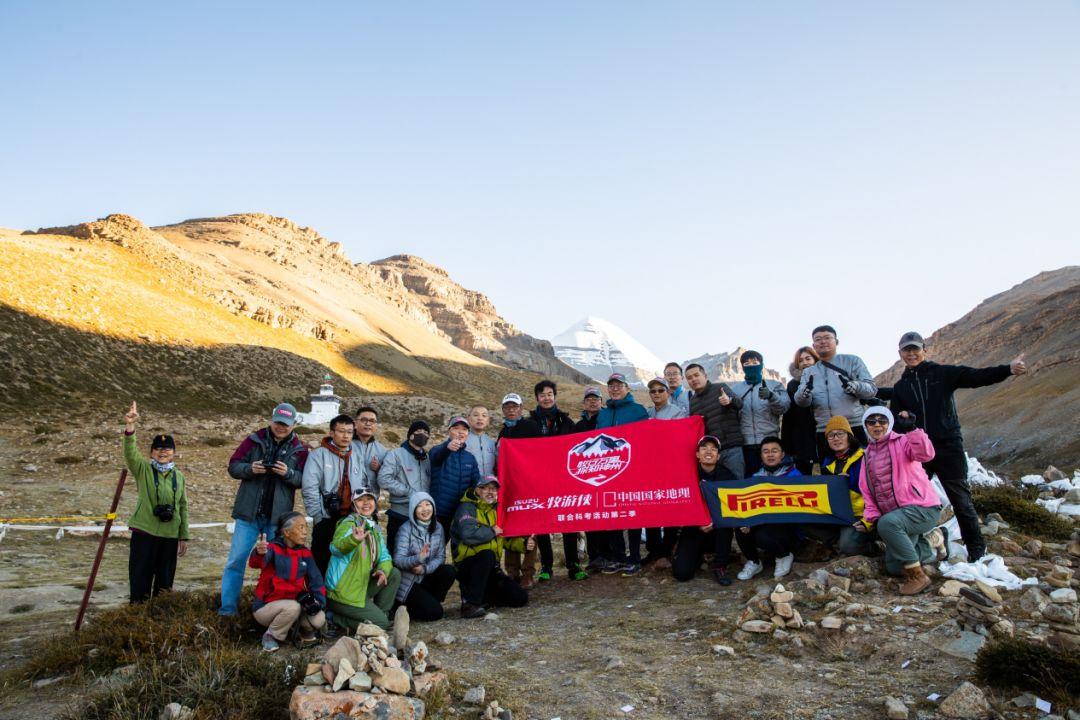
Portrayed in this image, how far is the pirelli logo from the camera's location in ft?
27.5

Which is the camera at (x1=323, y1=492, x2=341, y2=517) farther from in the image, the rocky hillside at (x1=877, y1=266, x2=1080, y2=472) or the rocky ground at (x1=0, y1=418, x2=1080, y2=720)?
the rocky hillside at (x1=877, y1=266, x2=1080, y2=472)

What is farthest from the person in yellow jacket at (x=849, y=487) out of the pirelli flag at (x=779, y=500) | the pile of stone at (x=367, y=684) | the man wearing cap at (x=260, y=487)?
Result: the man wearing cap at (x=260, y=487)

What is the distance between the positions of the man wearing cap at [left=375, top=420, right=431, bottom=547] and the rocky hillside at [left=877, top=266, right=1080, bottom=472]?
21.5 m

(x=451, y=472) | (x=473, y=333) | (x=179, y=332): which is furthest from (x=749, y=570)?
(x=473, y=333)

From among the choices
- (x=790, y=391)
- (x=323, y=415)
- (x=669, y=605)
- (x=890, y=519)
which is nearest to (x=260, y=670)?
(x=669, y=605)

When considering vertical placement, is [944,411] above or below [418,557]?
above

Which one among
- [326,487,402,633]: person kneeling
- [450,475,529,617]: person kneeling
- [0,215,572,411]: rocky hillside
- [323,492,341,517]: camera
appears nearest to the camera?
[326,487,402,633]: person kneeling

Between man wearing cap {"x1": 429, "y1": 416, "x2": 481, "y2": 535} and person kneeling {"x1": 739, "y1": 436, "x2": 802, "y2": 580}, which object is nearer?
person kneeling {"x1": 739, "y1": 436, "x2": 802, "y2": 580}

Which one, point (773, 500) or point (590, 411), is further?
point (590, 411)

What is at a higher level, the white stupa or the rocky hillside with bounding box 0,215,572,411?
the rocky hillside with bounding box 0,215,572,411

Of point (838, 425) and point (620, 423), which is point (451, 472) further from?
point (838, 425)

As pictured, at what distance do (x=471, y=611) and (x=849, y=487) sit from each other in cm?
521

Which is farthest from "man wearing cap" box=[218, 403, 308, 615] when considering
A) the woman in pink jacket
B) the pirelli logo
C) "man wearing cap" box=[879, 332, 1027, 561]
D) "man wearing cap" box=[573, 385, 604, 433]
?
"man wearing cap" box=[879, 332, 1027, 561]

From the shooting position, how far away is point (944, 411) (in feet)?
26.3
